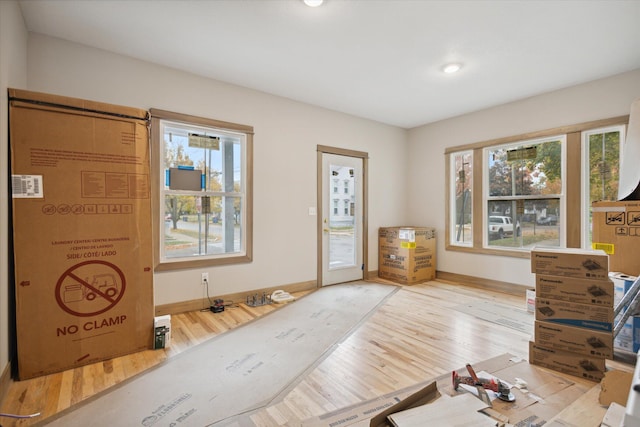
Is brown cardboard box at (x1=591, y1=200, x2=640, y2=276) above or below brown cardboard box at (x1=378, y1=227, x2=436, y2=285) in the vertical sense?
above

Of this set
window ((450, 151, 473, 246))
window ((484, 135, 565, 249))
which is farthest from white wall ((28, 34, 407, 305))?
window ((484, 135, 565, 249))

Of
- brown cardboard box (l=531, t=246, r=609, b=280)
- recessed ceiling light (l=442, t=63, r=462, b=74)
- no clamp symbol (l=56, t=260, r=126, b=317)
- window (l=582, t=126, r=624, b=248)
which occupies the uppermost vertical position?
recessed ceiling light (l=442, t=63, r=462, b=74)

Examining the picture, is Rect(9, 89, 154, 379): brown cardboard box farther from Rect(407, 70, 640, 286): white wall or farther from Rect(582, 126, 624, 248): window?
Rect(582, 126, 624, 248): window

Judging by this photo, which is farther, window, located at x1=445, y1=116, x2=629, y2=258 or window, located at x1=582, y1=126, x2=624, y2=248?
window, located at x1=445, y1=116, x2=629, y2=258

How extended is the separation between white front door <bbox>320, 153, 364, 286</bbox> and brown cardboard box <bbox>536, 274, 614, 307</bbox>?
2846 mm

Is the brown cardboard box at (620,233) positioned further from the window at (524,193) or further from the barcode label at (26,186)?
the barcode label at (26,186)

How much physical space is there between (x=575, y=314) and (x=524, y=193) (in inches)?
103

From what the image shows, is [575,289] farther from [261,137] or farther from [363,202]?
[261,137]

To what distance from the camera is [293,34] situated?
8.80 ft

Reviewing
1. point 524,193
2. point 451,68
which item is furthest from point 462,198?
point 451,68

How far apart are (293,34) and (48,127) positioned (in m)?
2.02

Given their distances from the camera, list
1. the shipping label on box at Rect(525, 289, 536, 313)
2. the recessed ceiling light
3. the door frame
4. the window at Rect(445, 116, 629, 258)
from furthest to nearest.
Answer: the door frame, the window at Rect(445, 116, 629, 258), the shipping label on box at Rect(525, 289, 536, 313), the recessed ceiling light

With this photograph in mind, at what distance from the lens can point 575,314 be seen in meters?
2.15

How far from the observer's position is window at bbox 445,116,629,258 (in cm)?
366
